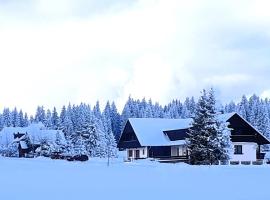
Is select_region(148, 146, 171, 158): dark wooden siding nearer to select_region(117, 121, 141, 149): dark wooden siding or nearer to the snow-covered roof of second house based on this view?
the snow-covered roof of second house

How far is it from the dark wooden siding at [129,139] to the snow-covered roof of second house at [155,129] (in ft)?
3.39

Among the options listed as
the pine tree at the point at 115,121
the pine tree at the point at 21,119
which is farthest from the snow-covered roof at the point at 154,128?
the pine tree at the point at 21,119

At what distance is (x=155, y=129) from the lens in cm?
7531

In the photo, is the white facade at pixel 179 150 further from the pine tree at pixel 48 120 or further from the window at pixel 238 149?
the pine tree at pixel 48 120

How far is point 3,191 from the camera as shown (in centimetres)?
1956

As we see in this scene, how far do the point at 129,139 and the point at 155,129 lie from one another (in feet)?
14.5

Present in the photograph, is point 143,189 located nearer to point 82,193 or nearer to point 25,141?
point 82,193

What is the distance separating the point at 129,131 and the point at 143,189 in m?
56.1

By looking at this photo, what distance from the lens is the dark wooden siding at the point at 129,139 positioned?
74037mm

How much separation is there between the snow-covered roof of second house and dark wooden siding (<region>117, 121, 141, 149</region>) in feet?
3.39

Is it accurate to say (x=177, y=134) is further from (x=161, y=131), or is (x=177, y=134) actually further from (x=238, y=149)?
(x=238, y=149)

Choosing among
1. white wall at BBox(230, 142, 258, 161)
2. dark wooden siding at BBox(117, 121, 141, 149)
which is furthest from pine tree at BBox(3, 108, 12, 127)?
white wall at BBox(230, 142, 258, 161)

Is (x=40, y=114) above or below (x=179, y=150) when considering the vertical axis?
above

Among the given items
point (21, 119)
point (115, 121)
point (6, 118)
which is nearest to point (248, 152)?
point (115, 121)
